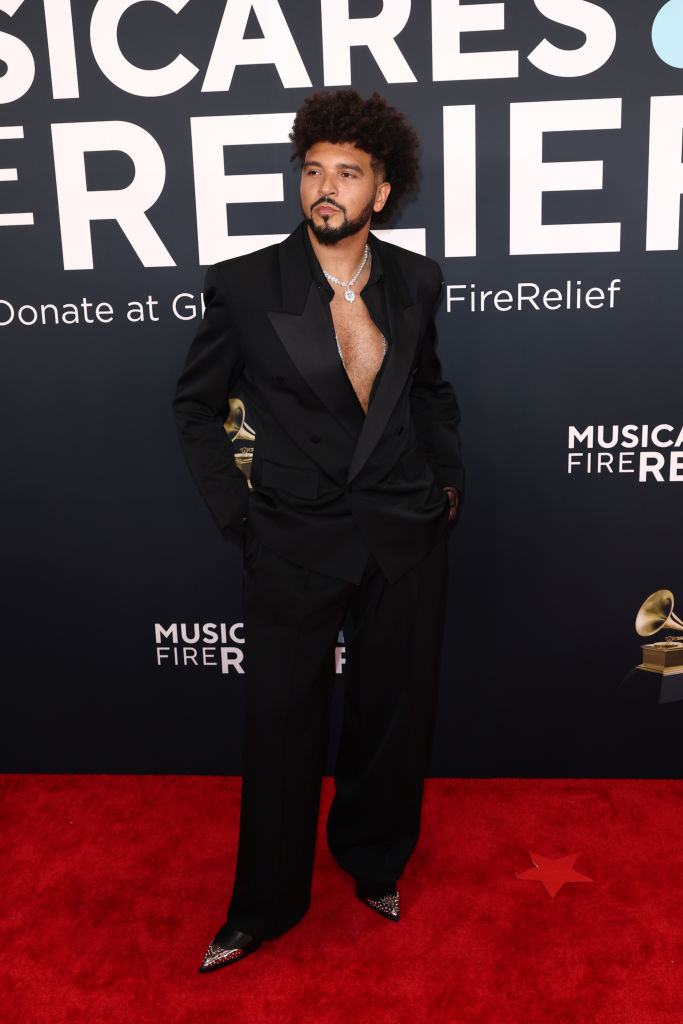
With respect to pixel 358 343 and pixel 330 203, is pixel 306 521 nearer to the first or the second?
pixel 358 343

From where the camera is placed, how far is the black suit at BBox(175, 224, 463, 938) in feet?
6.45

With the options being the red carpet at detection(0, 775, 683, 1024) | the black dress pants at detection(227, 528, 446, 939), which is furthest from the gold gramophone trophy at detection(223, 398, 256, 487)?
the red carpet at detection(0, 775, 683, 1024)

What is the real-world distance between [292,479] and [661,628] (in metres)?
1.39

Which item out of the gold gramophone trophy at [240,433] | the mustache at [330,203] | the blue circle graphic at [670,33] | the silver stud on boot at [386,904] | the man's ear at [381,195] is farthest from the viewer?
the gold gramophone trophy at [240,433]

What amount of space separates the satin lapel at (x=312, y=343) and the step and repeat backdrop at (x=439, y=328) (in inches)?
22.9

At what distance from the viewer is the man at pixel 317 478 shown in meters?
1.95

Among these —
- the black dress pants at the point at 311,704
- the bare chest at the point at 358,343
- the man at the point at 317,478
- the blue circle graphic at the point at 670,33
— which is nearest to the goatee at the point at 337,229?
the man at the point at 317,478

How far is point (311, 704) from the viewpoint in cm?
204

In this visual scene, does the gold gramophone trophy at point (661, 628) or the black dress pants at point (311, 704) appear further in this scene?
the gold gramophone trophy at point (661, 628)

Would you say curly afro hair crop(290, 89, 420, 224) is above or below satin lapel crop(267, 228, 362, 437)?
above

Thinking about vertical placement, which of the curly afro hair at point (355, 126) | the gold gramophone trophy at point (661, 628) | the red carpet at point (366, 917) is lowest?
the red carpet at point (366, 917)

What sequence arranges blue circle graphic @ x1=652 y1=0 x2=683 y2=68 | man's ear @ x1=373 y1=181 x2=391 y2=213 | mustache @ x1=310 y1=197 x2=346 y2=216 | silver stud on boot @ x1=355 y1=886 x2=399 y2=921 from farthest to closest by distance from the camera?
blue circle graphic @ x1=652 y1=0 x2=683 y2=68 < silver stud on boot @ x1=355 y1=886 x2=399 y2=921 < man's ear @ x1=373 y1=181 x2=391 y2=213 < mustache @ x1=310 y1=197 x2=346 y2=216

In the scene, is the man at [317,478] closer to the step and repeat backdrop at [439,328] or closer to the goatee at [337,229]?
the goatee at [337,229]

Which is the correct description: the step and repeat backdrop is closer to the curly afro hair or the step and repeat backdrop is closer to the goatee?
the curly afro hair
